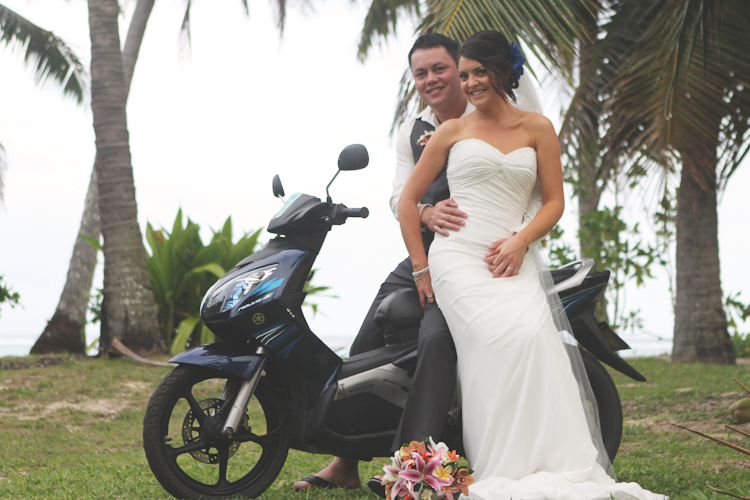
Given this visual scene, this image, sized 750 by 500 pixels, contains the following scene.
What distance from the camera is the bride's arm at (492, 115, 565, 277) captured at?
272 cm

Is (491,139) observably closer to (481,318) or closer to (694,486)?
(481,318)

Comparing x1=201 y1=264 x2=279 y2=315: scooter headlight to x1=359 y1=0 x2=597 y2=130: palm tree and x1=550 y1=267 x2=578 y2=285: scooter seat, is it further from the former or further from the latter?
x1=359 y1=0 x2=597 y2=130: palm tree

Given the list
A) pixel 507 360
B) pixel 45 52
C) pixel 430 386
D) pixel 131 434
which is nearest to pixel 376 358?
pixel 430 386

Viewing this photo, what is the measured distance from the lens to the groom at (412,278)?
2.59 m

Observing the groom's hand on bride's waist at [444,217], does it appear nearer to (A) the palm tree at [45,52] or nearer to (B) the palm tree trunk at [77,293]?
(B) the palm tree trunk at [77,293]

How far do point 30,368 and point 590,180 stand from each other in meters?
7.44

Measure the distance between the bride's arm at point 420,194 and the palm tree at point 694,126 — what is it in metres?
3.70

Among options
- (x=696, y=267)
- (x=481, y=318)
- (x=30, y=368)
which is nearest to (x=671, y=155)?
(x=696, y=267)

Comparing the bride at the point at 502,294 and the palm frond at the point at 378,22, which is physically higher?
the palm frond at the point at 378,22

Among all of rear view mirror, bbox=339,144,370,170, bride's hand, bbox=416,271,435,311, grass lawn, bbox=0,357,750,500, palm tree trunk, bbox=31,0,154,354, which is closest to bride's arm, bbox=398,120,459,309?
bride's hand, bbox=416,271,435,311

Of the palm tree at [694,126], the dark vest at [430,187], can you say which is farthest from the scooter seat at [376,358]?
the palm tree at [694,126]

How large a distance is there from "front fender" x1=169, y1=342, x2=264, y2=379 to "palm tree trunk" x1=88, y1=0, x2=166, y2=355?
492 centimetres

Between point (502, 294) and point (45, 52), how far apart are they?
12.8 meters

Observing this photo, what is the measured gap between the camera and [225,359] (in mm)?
2672
